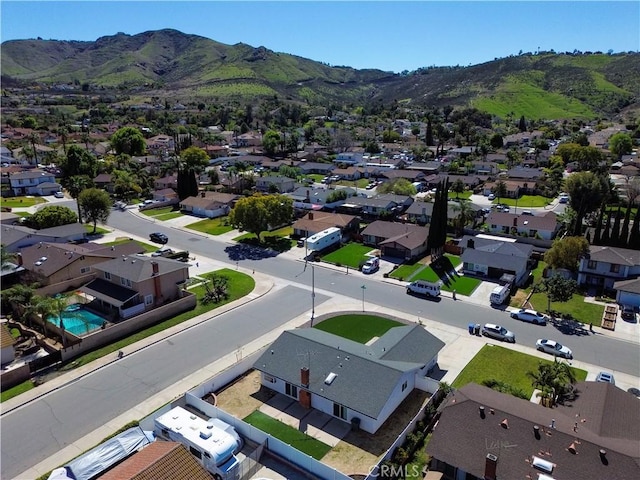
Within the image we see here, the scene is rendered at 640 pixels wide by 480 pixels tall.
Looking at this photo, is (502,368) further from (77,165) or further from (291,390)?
(77,165)

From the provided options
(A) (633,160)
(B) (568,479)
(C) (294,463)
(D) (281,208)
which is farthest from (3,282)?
(A) (633,160)

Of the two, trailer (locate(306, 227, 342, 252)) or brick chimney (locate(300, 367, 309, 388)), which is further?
trailer (locate(306, 227, 342, 252))

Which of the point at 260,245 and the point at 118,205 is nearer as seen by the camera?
the point at 260,245

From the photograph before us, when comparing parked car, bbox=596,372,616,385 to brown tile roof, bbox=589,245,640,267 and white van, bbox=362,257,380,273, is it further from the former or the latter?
white van, bbox=362,257,380,273

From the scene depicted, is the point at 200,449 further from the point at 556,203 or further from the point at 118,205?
the point at 556,203

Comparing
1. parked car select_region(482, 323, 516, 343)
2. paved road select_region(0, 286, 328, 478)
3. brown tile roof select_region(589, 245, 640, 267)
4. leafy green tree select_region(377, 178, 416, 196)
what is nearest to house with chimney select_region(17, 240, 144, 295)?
paved road select_region(0, 286, 328, 478)

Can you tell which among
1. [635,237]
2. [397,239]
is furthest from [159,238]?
[635,237]
